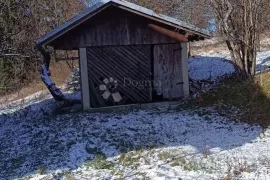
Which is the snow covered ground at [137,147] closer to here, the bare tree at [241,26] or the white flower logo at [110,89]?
the white flower logo at [110,89]

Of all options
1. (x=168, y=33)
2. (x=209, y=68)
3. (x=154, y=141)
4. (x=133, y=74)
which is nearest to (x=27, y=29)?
(x=209, y=68)

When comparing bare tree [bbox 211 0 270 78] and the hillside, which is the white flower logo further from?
bare tree [bbox 211 0 270 78]

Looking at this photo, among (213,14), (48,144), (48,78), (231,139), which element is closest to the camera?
(231,139)

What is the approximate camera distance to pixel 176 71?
12797 millimetres

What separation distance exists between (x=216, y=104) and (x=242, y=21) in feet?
9.38

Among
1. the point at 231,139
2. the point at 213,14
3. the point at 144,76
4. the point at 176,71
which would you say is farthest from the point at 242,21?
the point at 231,139

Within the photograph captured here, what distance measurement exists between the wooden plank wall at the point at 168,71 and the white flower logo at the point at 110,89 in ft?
3.96

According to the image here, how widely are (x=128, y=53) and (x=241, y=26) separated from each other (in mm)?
3478

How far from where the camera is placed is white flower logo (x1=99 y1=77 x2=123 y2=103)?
1249cm

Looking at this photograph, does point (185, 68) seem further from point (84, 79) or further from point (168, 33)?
point (84, 79)

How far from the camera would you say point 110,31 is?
12.3 metres

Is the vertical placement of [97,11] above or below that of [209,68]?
above

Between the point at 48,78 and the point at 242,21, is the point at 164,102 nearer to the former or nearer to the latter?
the point at 242,21

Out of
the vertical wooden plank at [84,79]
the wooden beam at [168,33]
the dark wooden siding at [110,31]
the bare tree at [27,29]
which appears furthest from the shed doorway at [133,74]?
the bare tree at [27,29]
